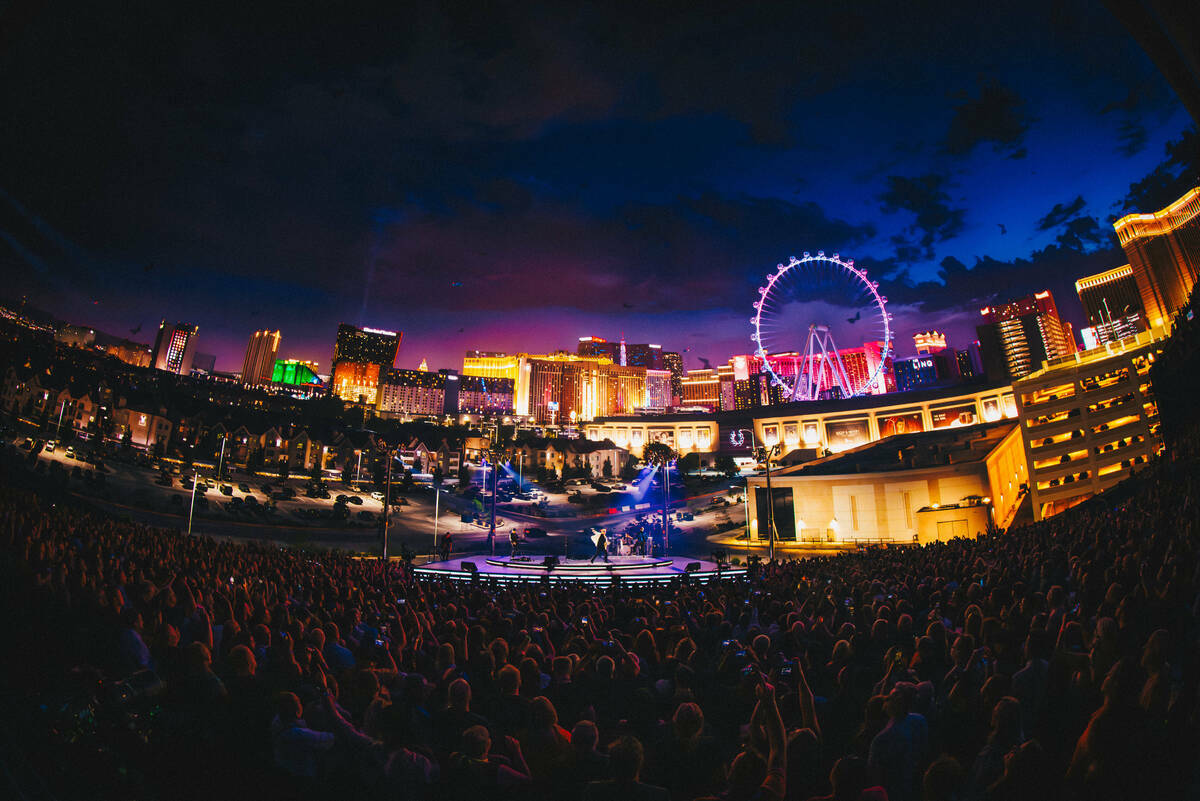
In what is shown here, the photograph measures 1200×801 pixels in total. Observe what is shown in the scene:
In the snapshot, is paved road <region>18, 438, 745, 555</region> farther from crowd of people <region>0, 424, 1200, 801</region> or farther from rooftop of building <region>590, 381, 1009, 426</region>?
rooftop of building <region>590, 381, 1009, 426</region>

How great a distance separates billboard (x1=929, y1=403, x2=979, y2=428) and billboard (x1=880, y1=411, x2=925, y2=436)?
100 inches

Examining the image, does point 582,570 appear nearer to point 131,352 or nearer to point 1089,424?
point 1089,424

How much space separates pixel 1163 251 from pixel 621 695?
14415 cm

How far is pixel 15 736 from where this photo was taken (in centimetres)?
303

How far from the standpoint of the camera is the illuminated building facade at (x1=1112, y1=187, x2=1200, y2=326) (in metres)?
83.2

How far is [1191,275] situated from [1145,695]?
13080cm

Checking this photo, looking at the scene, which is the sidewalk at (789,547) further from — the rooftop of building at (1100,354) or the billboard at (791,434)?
the billboard at (791,434)

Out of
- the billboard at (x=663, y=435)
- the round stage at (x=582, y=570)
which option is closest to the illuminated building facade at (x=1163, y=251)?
the billboard at (x=663, y=435)

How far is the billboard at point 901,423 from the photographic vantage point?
299 feet

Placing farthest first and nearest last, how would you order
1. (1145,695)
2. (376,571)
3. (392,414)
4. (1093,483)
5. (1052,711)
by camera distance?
1. (392,414)
2. (1093,483)
3. (376,571)
4. (1052,711)
5. (1145,695)

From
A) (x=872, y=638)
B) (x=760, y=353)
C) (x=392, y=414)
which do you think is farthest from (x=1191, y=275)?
(x=392, y=414)

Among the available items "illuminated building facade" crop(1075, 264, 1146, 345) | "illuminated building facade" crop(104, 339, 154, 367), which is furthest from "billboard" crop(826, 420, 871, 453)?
"illuminated building facade" crop(104, 339, 154, 367)

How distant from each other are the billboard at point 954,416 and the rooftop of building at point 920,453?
32.1 metres

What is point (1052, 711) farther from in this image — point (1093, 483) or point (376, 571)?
point (1093, 483)
